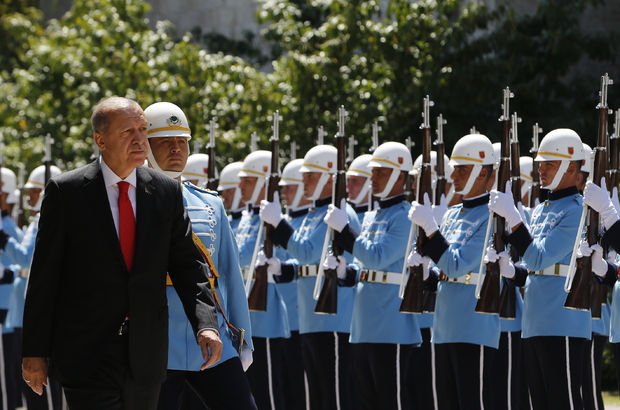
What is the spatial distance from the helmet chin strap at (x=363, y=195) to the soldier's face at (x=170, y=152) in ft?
13.8

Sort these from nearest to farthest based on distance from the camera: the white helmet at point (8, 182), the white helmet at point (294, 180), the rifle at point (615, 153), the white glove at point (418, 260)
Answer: the rifle at point (615, 153) → the white glove at point (418, 260) → the white helmet at point (294, 180) → the white helmet at point (8, 182)

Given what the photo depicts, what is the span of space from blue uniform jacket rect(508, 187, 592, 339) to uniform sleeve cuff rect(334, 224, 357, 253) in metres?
1.49

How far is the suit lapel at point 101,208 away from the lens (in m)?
5.54

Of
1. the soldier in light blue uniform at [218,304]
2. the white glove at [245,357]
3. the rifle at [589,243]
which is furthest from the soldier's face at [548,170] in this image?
the white glove at [245,357]

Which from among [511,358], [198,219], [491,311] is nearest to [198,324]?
[198,219]

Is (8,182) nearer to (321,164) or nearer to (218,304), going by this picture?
(321,164)

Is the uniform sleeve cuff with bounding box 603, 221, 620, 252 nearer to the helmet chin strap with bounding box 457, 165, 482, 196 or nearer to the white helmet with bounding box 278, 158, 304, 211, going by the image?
the helmet chin strap with bounding box 457, 165, 482, 196

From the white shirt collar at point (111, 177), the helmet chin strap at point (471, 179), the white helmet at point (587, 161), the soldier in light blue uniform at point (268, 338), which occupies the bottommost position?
the soldier in light blue uniform at point (268, 338)

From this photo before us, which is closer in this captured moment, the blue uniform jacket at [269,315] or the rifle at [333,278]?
the rifle at [333,278]

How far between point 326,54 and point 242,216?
4699mm

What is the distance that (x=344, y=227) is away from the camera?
32.8ft

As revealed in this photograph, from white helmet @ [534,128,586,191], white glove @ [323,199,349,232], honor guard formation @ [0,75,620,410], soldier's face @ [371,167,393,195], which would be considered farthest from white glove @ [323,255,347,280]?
white helmet @ [534,128,586,191]

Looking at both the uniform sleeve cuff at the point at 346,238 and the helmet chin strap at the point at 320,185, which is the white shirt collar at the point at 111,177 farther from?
the helmet chin strap at the point at 320,185

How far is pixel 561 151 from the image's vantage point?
29.3 ft
